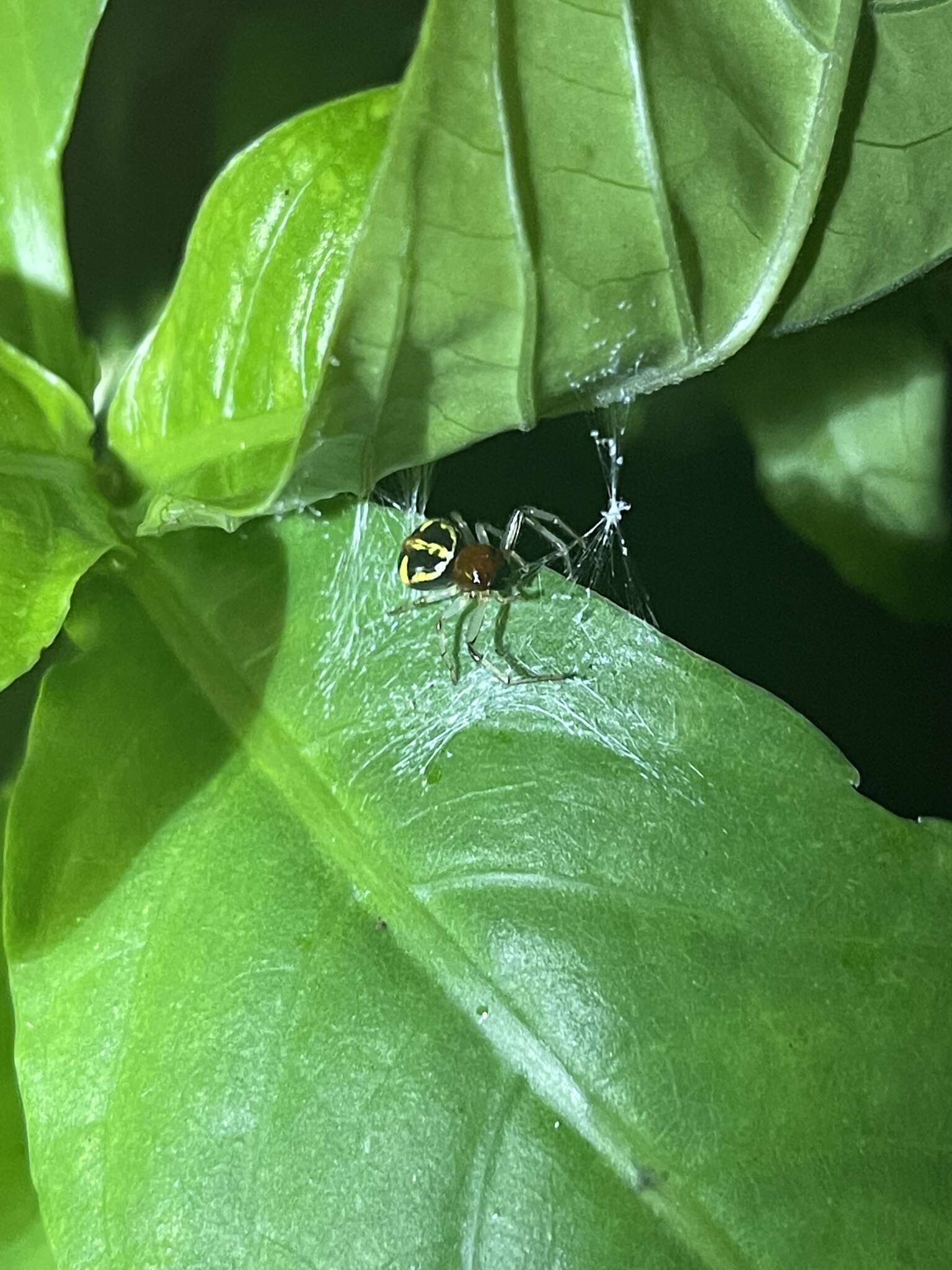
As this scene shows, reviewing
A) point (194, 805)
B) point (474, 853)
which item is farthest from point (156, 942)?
point (474, 853)

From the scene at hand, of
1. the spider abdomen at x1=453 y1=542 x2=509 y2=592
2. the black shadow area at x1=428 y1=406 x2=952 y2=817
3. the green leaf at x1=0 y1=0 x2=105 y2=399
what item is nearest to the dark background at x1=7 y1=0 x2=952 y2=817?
the black shadow area at x1=428 y1=406 x2=952 y2=817

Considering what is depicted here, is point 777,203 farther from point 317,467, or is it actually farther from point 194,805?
point 194,805

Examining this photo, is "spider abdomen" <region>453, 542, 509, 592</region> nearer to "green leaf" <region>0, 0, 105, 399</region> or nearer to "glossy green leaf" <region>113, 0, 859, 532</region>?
"glossy green leaf" <region>113, 0, 859, 532</region>

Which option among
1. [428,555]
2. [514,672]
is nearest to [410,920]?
[514,672]

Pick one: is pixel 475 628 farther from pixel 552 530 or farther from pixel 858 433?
pixel 858 433

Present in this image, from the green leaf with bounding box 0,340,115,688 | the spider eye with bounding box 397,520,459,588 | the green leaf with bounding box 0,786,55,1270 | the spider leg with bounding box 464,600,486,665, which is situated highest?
the green leaf with bounding box 0,340,115,688
